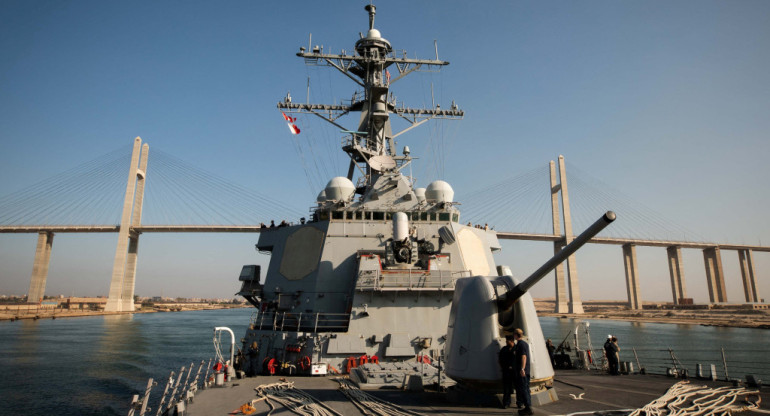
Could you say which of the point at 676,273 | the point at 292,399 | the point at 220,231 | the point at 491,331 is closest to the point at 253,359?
the point at 292,399

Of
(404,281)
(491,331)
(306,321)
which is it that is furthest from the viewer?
(306,321)

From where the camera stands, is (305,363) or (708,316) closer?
(305,363)

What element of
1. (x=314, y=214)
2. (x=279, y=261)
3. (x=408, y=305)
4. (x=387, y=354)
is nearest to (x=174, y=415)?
(x=387, y=354)

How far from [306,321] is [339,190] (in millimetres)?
4183

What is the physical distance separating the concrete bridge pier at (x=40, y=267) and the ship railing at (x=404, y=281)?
55372 mm

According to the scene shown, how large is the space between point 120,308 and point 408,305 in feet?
169

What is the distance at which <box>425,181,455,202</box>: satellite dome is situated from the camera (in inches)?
543

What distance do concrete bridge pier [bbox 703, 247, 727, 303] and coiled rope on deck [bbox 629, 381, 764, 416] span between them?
203 ft

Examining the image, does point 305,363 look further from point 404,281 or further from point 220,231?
point 220,231

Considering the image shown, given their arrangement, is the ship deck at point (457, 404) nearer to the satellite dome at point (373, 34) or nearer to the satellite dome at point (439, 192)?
the satellite dome at point (439, 192)

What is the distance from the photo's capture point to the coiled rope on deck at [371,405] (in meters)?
5.24

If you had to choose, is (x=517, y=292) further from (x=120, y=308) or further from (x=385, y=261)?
(x=120, y=308)

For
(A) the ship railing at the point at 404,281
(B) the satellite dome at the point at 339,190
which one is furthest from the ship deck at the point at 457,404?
(B) the satellite dome at the point at 339,190

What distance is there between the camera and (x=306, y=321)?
37.4 feet
